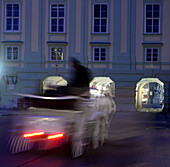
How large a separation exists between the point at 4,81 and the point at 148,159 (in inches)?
834

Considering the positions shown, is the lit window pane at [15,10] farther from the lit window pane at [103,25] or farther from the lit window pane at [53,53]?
the lit window pane at [103,25]

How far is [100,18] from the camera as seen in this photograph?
26.5 metres

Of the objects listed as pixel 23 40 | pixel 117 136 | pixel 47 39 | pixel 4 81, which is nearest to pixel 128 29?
pixel 47 39

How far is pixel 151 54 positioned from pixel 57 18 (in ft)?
26.6

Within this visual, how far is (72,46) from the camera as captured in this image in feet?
86.5

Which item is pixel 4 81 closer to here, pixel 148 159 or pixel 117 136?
pixel 117 136

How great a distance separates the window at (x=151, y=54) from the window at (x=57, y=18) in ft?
23.1

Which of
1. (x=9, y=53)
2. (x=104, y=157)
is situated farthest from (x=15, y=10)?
(x=104, y=157)

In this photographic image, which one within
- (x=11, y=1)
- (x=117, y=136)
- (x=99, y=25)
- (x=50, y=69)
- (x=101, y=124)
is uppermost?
(x=11, y=1)

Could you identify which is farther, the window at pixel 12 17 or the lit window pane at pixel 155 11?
the window at pixel 12 17

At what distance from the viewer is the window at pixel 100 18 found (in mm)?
26453

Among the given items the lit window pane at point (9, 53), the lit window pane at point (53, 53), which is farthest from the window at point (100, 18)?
the lit window pane at point (9, 53)

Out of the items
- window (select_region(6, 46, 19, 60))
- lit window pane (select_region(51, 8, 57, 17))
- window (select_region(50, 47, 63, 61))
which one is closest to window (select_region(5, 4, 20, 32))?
window (select_region(6, 46, 19, 60))

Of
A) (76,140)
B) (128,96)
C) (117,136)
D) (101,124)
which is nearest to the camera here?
(76,140)
